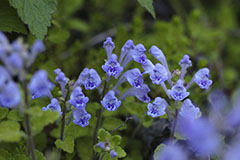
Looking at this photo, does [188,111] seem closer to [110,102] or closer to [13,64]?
[110,102]

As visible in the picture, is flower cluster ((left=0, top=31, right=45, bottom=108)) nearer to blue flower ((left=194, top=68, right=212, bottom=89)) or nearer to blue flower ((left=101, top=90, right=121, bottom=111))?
blue flower ((left=101, top=90, right=121, bottom=111))

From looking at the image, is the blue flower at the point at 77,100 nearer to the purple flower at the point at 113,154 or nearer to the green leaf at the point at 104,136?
the green leaf at the point at 104,136

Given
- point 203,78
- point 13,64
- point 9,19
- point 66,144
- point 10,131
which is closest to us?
point 13,64

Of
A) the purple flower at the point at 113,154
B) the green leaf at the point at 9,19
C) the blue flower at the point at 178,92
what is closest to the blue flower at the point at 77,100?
the purple flower at the point at 113,154

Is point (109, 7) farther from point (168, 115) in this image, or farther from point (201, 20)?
point (168, 115)

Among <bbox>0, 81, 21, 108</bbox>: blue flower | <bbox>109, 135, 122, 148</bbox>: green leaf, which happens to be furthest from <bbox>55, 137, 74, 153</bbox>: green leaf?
<bbox>0, 81, 21, 108</bbox>: blue flower

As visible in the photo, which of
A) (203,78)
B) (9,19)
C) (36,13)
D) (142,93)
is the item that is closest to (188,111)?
(203,78)

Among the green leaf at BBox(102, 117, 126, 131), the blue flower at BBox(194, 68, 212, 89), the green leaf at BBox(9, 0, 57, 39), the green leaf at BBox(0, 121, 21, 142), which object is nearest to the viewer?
the green leaf at BBox(0, 121, 21, 142)
